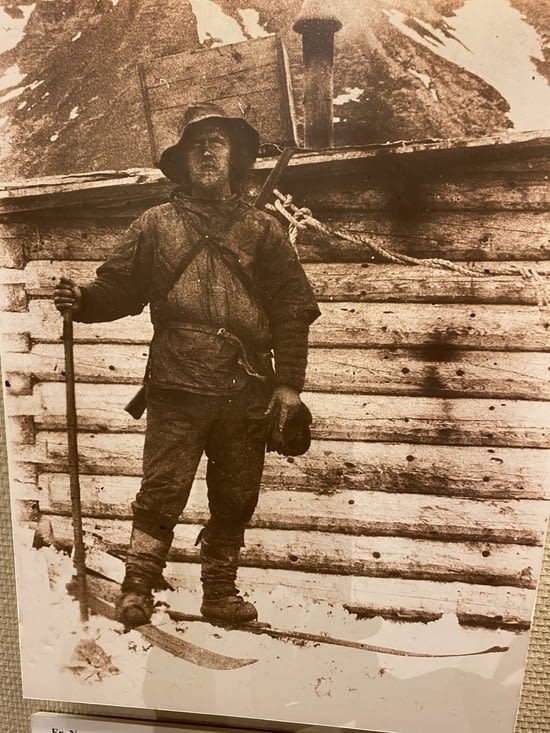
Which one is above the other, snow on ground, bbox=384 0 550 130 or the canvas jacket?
snow on ground, bbox=384 0 550 130

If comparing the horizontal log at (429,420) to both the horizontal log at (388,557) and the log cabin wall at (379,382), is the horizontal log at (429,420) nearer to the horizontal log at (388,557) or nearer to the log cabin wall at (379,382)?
the log cabin wall at (379,382)

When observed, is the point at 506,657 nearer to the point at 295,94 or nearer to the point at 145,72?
the point at 295,94

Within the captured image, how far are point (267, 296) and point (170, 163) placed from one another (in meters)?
0.21

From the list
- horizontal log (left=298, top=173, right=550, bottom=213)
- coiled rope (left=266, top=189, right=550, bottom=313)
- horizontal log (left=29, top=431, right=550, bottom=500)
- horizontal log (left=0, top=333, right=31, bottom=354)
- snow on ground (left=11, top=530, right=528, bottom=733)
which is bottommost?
snow on ground (left=11, top=530, right=528, bottom=733)

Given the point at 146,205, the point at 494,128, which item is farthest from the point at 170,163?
the point at 494,128

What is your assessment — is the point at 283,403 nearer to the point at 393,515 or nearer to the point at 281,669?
the point at 393,515

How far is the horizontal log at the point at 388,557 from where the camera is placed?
2.29 ft

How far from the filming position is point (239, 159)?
25.8 inches

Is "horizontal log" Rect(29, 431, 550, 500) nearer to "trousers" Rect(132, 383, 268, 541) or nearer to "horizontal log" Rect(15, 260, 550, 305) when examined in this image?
"trousers" Rect(132, 383, 268, 541)

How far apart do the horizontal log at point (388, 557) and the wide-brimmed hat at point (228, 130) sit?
0.48m

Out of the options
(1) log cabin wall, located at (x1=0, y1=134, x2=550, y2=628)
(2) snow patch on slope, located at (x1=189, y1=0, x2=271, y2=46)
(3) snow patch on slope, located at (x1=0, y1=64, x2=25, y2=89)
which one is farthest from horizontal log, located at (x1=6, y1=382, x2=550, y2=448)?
(3) snow patch on slope, located at (x1=0, y1=64, x2=25, y2=89)

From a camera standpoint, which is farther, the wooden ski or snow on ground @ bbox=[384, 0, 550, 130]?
the wooden ski

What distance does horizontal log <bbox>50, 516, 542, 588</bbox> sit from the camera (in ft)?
2.29

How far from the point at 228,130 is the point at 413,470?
49 centimetres
